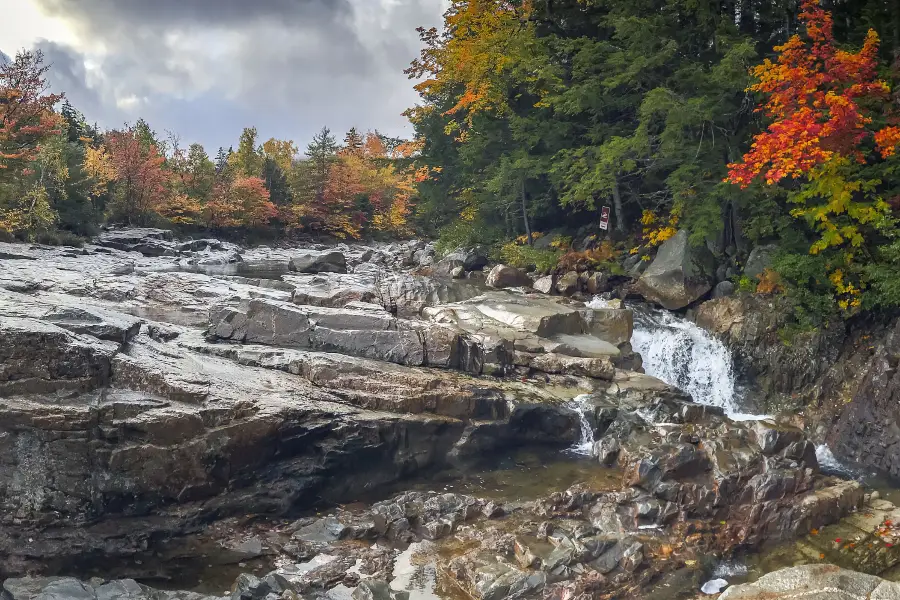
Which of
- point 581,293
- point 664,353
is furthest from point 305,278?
point 664,353

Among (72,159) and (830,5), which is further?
(72,159)

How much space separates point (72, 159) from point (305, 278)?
67.3 feet

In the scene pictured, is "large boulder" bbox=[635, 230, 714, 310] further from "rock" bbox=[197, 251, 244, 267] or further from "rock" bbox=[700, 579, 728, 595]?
"rock" bbox=[197, 251, 244, 267]

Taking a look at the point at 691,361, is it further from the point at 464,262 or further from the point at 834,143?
the point at 464,262

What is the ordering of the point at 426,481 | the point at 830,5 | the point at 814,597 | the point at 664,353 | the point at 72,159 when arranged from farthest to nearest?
the point at 72,159, the point at 830,5, the point at 664,353, the point at 426,481, the point at 814,597

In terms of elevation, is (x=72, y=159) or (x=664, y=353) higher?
(x=72, y=159)

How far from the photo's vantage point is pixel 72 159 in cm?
3306

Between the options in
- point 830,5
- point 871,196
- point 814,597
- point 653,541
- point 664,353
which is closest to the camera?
point 814,597

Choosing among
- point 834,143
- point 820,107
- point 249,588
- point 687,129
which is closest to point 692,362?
point 834,143

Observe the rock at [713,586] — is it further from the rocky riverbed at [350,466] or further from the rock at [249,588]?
the rock at [249,588]

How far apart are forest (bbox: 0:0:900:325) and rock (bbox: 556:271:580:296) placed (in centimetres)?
141

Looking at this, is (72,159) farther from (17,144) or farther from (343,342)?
(343,342)

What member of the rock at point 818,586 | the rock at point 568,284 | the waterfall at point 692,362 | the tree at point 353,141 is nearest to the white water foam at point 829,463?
the waterfall at point 692,362

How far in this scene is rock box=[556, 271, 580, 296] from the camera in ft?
66.6
